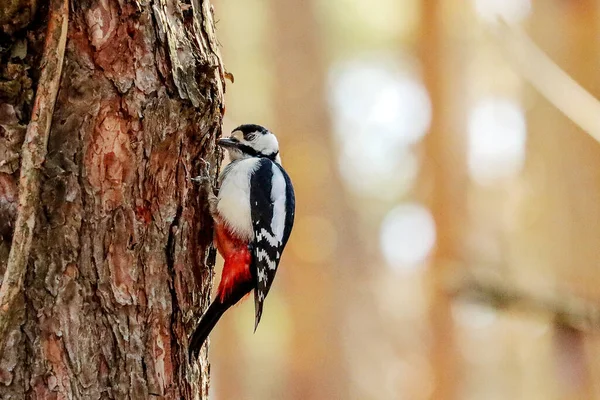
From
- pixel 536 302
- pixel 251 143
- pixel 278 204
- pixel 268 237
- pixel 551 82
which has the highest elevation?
pixel 251 143

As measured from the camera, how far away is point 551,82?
9.27 feet

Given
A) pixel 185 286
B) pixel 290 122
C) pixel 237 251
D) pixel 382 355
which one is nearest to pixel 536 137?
pixel 290 122

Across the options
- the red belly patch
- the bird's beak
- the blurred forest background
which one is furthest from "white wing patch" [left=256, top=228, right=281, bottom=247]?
the blurred forest background

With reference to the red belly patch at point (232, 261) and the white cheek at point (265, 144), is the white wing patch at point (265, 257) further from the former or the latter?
the white cheek at point (265, 144)

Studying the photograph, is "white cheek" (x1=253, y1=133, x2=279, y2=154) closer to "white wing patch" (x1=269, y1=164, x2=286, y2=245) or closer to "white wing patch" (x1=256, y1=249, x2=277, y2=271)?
"white wing patch" (x1=269, y1=164, x2=286, y2=245)

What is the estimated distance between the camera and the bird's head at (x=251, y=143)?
3597 mm

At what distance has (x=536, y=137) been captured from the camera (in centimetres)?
779

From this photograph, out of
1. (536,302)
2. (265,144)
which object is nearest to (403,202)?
(265,144)

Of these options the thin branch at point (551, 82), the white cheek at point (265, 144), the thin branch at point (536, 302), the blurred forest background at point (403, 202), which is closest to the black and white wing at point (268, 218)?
the white cheek at point (265, 144)

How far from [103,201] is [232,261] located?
965 mm

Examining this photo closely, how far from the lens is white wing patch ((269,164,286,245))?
330 centimetres

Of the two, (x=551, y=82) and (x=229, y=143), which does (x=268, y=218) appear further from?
(x=551, y=82)

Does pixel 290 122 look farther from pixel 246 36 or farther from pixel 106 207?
pixel 106 207

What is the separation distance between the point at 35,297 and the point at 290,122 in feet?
22.2
